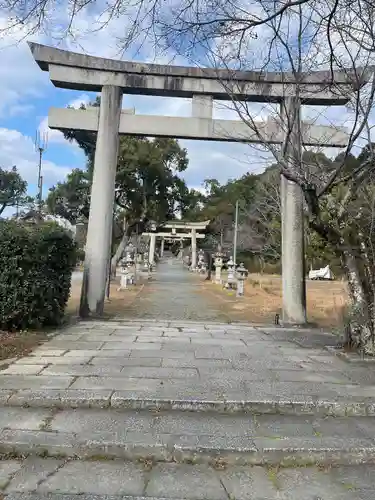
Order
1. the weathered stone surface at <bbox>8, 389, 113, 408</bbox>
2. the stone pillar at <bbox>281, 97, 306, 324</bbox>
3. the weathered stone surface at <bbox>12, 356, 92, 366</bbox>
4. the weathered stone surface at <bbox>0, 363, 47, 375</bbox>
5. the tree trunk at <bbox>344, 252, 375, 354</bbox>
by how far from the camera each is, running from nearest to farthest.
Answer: the weathered stone surface at <bbox>8, 389, 113, 408</bbox>
the weathered stone surface at <bbox>0, 363, 47, 375</bbox>
the weathered stone surface at <bbox>12, 356, 92, 366</bbox>
the tree trunk at <bbox>344, 252, 375, 354</bbox>
the stone pillar at <bbox>281, 97, 306, 324</bbox>

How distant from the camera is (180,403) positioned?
12.0 feet

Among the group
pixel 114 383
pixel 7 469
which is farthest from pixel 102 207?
pixel 7 469

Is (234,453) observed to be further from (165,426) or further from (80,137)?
(80,137)

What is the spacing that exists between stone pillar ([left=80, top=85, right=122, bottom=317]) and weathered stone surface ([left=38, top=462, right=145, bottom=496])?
20.6 feet

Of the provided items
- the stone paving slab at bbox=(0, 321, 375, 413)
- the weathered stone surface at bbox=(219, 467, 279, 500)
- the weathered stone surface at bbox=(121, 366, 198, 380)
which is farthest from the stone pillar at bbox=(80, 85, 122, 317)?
the weathered stone surface at bbox=(219, 467, 279, 500)

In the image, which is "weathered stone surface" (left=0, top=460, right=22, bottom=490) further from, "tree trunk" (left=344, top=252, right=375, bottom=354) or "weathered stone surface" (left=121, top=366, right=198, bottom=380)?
"tree trunk" (left=344, top=252, right=375, bottom=354)

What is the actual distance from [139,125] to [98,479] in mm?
7770

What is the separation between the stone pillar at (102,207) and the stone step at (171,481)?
6.21 metres

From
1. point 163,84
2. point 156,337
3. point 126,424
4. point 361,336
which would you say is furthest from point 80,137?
point 126,424

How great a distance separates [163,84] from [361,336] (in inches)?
243

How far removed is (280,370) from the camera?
4.86 meters

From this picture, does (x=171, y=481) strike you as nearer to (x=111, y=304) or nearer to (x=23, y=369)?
(x=23, y=369)

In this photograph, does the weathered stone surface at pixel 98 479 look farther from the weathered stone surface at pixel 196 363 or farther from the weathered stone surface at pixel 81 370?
the weathered stone surface at pixel 196 363

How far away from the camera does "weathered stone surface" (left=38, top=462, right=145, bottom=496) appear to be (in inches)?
101
